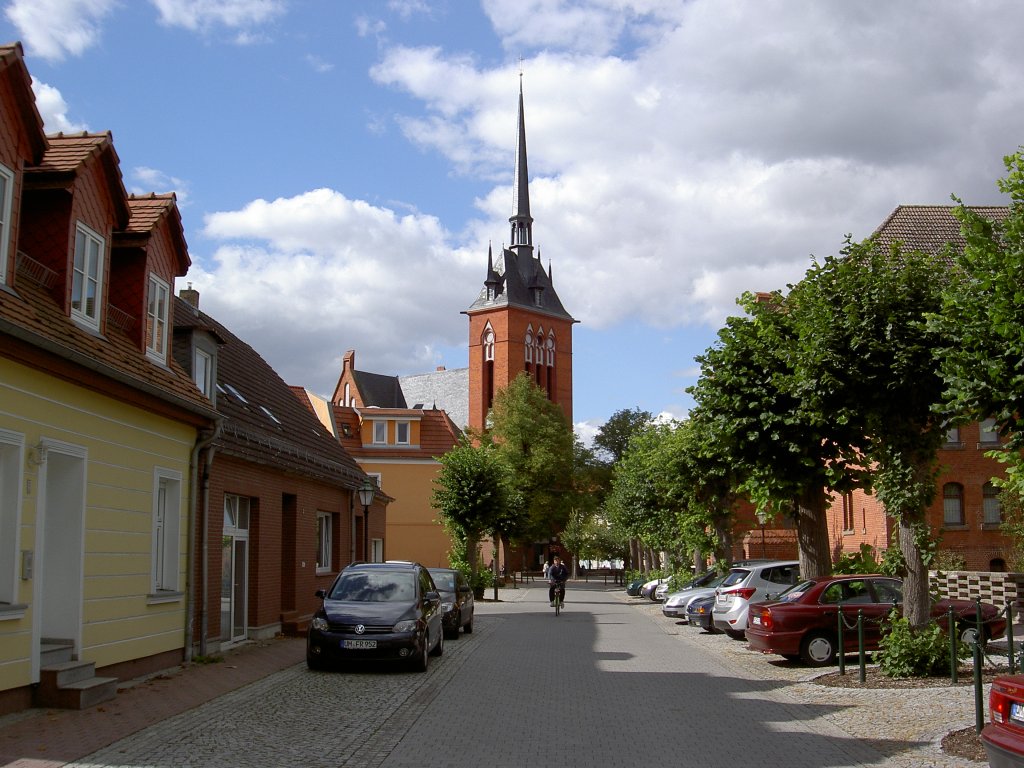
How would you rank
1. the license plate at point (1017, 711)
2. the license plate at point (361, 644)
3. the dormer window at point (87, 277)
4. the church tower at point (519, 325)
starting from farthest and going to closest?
the church tower at point (519, 325) < the license plate at point (361, 644) < the dormer window at point (87, 277) < the license plate at point (1017, 711)

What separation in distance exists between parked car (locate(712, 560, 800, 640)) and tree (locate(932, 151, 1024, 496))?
10.8 meters

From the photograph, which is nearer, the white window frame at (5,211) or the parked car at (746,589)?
the white window frame at (5,211)

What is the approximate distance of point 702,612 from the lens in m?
25.8

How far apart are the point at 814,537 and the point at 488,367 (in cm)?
6686

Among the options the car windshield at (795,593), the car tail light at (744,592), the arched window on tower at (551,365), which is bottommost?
the car tail light at (744,592)

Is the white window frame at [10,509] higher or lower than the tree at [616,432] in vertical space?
lower

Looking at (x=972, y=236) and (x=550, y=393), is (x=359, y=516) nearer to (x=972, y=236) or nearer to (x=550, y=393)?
(x=972, y=236)

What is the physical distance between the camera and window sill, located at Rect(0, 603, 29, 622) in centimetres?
1037

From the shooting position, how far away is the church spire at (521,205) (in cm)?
8840

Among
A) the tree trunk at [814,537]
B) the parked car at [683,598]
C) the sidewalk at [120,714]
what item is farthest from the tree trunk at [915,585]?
the parked car at [683,598]

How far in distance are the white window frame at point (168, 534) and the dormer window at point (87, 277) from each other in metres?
2.89

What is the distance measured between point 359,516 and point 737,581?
1209 cm

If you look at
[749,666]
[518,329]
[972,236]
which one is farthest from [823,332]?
[518,329]

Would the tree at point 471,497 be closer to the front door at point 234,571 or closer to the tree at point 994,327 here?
the front door at point 234,571
